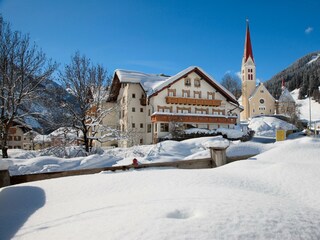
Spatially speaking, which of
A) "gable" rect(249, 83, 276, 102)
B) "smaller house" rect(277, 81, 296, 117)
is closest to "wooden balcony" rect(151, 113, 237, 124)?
"gable" rect(249, 83, 276, 102)

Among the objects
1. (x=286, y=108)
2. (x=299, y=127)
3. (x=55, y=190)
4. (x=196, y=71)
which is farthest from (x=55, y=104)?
(x=286, y=108)

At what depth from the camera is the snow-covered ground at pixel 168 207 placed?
2.86 meters

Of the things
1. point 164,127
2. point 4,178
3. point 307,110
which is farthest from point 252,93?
point 4,178

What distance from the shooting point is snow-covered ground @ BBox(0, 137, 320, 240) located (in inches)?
112

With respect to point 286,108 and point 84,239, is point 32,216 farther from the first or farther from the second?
point 286,108

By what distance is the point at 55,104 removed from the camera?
17.0m

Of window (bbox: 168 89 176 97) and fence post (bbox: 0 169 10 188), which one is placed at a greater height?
window (bbox: 168 89 176 97)

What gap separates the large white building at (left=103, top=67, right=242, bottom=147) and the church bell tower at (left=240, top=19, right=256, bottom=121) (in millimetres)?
34002

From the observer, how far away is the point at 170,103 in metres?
30.4

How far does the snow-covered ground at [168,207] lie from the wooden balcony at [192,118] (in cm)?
2202

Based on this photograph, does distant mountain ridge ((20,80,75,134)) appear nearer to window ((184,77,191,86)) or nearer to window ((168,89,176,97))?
window ((168,89,176,97))

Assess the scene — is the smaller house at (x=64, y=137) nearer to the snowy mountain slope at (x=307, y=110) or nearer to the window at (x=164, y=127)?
the window at (x=164, y=127)

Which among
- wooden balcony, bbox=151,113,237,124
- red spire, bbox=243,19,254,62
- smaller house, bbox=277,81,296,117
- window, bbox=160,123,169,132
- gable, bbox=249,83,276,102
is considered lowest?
window, bbox=160,123,169,132

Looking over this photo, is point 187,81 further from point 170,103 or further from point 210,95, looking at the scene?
point 170,103
